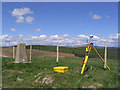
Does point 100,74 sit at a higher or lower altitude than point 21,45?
lower

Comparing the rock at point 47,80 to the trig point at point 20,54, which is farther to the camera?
the trig point at point 20,54

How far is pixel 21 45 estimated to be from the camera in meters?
14.8

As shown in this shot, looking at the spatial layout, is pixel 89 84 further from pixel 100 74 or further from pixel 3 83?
pixel 3 83

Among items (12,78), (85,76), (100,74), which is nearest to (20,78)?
(12,78)

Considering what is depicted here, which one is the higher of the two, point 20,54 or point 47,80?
point 20,54

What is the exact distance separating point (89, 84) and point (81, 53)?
59.8 ft

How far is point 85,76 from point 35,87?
277 cm

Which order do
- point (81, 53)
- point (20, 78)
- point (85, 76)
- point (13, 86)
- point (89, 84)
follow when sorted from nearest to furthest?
point (89, 84), point (13, 86), point (85, 76), point (20, 78), point (81, 53)

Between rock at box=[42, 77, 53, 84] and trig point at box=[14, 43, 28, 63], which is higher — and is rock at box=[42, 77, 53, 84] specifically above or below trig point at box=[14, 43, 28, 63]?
below

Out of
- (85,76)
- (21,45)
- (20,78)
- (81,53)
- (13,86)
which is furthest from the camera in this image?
(81,53)

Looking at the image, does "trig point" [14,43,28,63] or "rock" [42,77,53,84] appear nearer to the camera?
"rock" [42,77,53,84]

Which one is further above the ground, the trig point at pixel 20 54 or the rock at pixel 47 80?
the trig point at pixel 20 54

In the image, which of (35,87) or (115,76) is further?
(115,76)

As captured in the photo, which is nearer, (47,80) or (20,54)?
(47,80)
